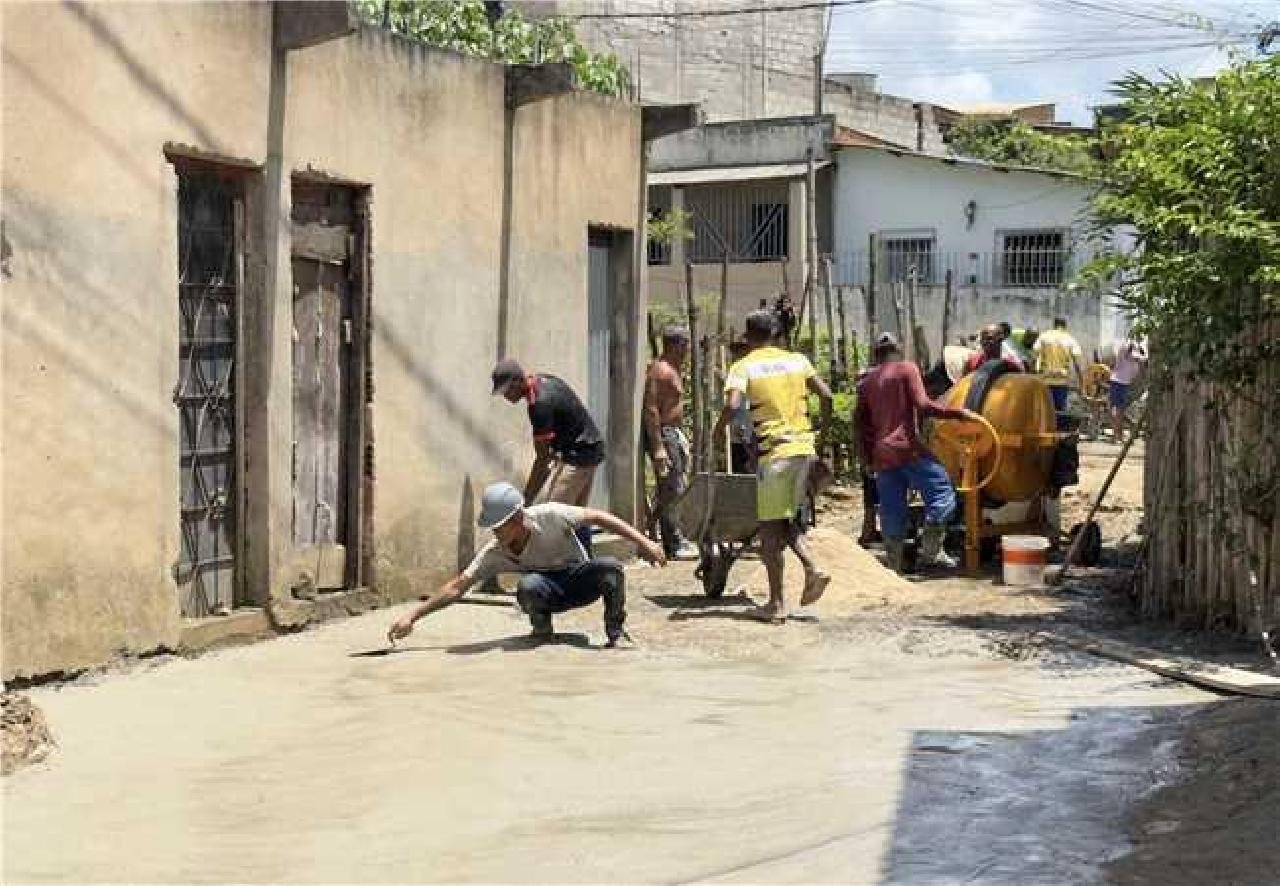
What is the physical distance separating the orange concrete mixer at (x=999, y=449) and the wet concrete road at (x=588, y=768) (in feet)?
9.84

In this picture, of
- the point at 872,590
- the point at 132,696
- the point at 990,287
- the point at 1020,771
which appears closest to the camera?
the point at 1020,771

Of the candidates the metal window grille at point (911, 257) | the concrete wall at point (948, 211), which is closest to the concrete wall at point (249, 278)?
the concrete wall at point (948, 211)

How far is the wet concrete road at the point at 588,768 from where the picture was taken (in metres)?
5.43

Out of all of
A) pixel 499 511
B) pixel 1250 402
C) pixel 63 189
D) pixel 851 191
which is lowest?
pixel 499 511

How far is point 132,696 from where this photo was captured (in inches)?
311

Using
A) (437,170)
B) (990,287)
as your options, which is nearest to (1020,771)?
(437,170)

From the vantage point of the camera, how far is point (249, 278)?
9562 mm

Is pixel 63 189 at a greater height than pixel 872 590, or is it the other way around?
pixel 63 189

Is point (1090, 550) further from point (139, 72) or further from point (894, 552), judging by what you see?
point (139, 72)

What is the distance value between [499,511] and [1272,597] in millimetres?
4031

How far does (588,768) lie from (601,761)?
0.14m

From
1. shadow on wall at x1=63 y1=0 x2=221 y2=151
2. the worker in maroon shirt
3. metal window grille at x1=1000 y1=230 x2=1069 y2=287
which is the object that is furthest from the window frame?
shadow on wall at x1=63 y1=0 x2=221 y2=151

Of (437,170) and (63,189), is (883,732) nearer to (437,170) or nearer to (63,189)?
(63,189)

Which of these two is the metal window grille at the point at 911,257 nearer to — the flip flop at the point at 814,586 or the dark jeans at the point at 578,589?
the flip flop at the point at 814,586
